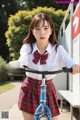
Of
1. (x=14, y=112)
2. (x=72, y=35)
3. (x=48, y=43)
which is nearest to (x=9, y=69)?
(x=48, y=43)

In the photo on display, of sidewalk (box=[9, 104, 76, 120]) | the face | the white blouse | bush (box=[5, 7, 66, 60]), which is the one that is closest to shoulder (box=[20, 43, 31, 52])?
the white blouse

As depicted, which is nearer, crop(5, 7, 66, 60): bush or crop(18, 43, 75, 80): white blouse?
crop(18, 43, 75, 80): white blouse

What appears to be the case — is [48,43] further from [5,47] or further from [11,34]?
[5,47]

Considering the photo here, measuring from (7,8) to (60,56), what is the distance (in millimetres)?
30995

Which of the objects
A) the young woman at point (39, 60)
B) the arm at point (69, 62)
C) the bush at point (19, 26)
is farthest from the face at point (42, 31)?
the bush at point (19, 26)

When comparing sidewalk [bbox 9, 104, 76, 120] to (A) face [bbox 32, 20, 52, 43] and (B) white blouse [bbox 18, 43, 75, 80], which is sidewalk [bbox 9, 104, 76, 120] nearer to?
(B) white blouse [bbox 18, 43, 75, 80]

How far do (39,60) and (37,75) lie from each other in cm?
14

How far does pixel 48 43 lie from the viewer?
3.25 m

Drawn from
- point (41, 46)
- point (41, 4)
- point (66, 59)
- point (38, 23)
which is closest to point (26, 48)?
point (41, 46)

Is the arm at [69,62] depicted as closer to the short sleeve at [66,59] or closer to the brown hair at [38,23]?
the short sleeve at [66,59]

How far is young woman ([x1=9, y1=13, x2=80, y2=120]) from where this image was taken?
122 inches

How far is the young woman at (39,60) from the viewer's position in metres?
3.11

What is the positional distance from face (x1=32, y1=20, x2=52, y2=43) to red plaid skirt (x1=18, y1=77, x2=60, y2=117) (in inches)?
15.1

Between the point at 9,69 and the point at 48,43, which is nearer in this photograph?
the point at 9,69
